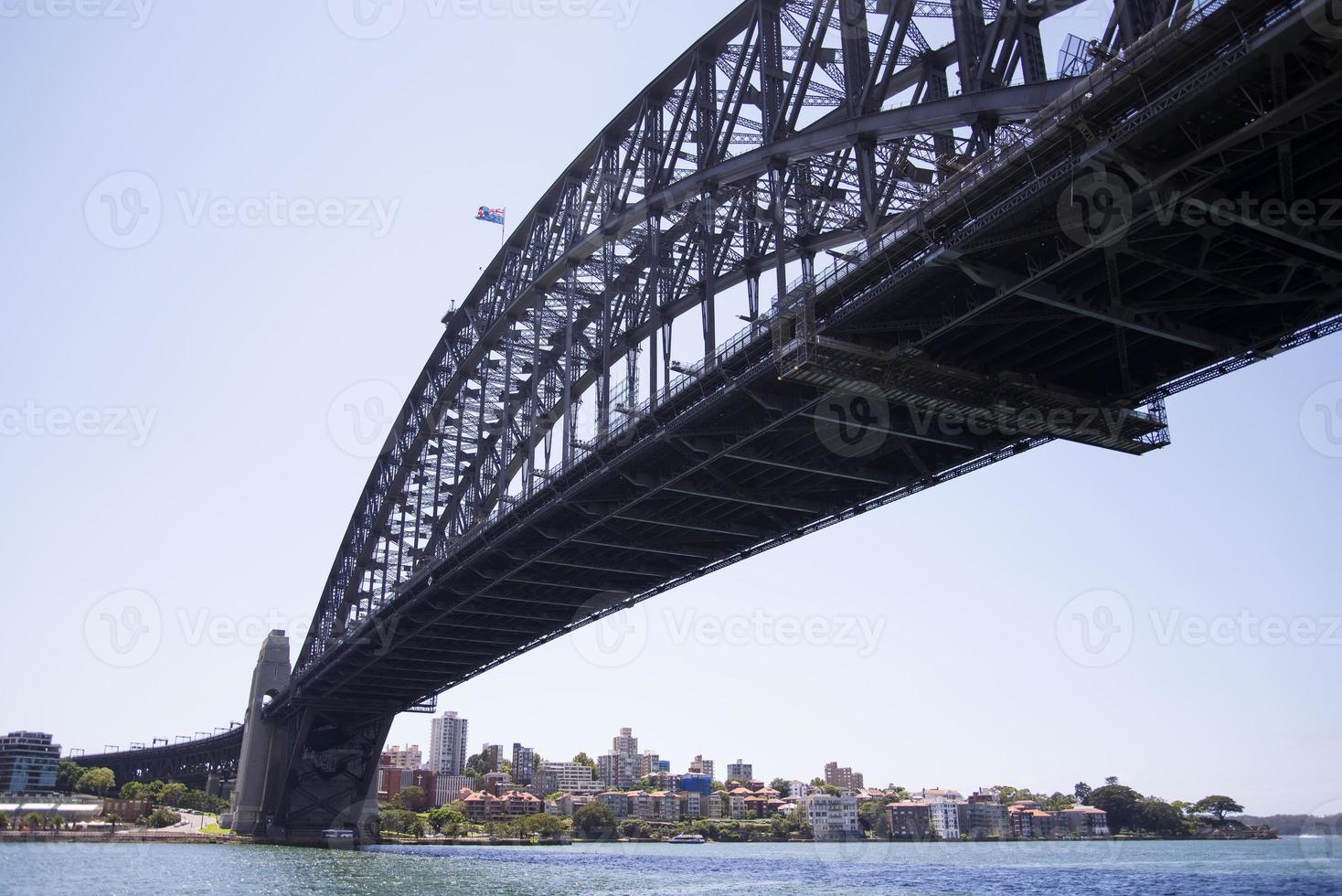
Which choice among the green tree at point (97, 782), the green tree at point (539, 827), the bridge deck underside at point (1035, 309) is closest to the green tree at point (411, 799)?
the green tree at point (539, 827)

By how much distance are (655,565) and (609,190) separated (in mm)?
17910

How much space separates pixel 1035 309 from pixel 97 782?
183252 mm

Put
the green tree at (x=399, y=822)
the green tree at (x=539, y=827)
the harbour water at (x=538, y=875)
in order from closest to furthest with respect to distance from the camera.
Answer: the harbour water at (x=538, y=875) → the green tree at (x=399, y=822) → the green tree at (x=539, y=827)

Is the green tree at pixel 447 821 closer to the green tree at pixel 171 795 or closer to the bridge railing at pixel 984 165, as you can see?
the green tree at pixel 171 795

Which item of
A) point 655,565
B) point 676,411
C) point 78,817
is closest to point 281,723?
point 78,817

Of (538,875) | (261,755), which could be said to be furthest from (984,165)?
(261,755)

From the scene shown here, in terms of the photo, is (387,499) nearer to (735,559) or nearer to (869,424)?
(735,559)

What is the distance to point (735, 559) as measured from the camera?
51.0 meters

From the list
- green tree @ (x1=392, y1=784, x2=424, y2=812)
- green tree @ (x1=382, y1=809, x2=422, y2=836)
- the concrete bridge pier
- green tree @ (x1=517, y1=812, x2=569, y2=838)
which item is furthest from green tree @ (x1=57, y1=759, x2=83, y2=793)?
the concrete bridge pier

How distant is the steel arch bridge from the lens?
22125mm

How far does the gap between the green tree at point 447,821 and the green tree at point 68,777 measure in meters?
72.5

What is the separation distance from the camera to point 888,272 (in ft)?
93.7

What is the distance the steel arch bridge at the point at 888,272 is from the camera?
22125mm

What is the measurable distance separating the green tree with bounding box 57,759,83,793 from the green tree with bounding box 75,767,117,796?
18.7 feet
